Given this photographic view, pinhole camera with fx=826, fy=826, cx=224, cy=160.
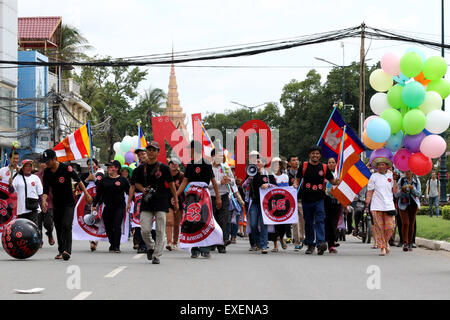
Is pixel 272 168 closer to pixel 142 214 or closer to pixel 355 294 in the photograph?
pixel 142 214

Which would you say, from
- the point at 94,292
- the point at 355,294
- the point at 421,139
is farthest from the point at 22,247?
the point at 421,139

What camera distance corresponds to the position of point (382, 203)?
1609cm

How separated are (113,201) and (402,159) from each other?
19.6 ft

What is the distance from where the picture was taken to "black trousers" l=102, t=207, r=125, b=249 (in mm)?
16172

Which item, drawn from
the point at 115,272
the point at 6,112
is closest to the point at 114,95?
the point at 6,112

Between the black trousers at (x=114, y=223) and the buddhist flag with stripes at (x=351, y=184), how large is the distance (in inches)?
169

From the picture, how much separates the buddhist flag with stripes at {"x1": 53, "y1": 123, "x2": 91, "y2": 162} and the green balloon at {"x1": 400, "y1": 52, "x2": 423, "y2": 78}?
7.23 metres

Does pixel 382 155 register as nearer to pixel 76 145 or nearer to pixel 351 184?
pixel 351 184

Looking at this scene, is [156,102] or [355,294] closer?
[355,294]

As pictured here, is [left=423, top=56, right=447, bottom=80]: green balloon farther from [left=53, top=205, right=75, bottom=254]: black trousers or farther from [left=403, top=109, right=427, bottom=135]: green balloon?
[left=53, top=205, right=75, bottom=254]: black trousers

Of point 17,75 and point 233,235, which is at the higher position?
point 17,75

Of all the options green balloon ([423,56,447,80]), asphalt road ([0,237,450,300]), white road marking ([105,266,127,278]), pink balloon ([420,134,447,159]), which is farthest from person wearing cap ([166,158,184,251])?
green balloon ([423,56,447,80])

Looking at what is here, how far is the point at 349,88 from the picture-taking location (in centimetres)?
7750

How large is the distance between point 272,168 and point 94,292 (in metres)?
8.81
